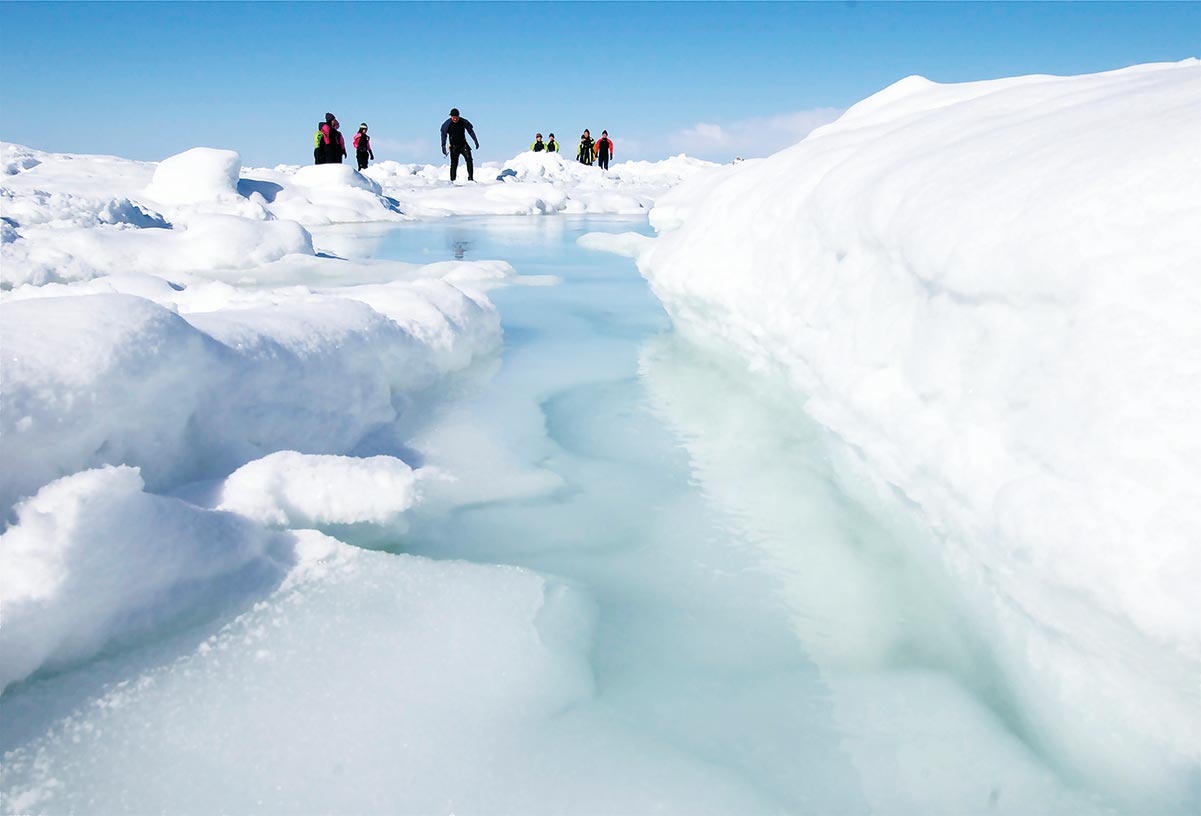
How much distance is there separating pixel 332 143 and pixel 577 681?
14.5m

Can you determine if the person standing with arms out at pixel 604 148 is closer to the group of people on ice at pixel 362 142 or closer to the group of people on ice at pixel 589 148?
the group of people on ice at pixel 589 148

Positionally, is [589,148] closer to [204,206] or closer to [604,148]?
[604,148]

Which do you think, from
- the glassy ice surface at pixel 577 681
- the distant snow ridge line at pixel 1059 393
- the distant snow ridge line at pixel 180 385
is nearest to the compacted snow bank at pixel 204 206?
the distant snow ridge line at pixel 180 385

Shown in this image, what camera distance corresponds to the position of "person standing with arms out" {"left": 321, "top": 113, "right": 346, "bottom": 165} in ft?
44.4

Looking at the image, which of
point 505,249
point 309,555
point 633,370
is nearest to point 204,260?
point 505,249

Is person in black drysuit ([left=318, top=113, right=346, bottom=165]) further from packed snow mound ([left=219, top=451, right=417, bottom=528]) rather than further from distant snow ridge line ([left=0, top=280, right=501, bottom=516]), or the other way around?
packed snow mound ([left=219, top=451, right=417, bottom=528])

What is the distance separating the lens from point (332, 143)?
13875mm

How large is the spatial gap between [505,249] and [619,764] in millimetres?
8075

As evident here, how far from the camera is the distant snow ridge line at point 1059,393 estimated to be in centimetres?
105

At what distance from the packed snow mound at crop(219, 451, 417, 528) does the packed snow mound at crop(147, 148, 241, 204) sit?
10.2 metres

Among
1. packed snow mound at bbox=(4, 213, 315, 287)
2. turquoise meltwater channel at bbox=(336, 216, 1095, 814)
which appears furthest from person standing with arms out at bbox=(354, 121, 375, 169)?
turquoise meltwater channel at bbox=(336, 216, 1095, 814)

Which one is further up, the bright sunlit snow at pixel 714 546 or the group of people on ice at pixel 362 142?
the group of people on ice at pixel 362 142

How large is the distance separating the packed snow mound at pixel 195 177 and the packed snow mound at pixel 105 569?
10548 millimetres

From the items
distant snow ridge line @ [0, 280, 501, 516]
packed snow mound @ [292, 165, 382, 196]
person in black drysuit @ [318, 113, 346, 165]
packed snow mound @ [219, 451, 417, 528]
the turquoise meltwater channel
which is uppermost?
person in black drysuit @ [318, 113, 346, 165]
